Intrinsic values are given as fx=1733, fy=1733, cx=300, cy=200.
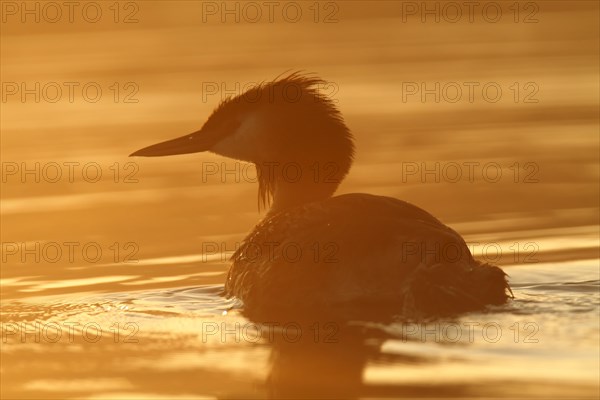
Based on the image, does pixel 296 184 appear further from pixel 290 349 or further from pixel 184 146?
pixel 290 349

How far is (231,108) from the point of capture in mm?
12188

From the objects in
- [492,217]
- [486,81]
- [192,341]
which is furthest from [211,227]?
[486,81]

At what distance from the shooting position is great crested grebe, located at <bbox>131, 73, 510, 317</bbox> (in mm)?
10016

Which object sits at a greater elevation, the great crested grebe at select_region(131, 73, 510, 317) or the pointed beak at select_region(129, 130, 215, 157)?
the pointed beak at select_region(129, 130, 215, 157)

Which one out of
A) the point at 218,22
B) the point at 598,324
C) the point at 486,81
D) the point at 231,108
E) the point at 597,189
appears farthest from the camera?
the point at 218,22

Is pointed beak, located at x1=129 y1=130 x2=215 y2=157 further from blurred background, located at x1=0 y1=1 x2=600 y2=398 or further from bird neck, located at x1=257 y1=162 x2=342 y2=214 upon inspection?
blurred background, located at x1=0 y1=1 x2=600 y2=398

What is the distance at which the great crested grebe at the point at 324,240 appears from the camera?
394 inches

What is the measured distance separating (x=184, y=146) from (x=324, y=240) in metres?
2.34

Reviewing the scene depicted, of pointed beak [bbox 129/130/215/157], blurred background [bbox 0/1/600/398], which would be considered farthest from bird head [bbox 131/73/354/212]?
blurred background [bbox 0/1/600/398]

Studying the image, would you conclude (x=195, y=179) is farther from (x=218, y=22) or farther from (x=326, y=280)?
(x=218, y=22)

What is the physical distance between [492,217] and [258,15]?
329 inches

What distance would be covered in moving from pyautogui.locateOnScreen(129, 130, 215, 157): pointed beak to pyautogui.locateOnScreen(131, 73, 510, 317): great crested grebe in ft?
0.71

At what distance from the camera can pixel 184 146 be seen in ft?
40.5

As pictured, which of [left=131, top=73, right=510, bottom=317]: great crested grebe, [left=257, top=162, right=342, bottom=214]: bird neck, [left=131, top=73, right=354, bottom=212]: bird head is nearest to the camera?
[left=131, top=73, right=510, bottom=317]: great crested grebe
